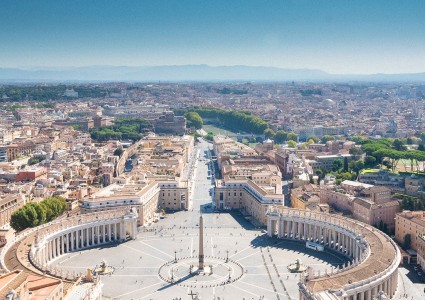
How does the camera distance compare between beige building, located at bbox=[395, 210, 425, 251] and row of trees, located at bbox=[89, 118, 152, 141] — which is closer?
beige building, located at bbox=[395, 210, 425, 251]

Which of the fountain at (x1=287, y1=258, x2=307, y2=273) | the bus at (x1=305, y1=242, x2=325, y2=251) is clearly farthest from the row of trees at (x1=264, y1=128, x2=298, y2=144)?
the fountain at (x1=287, y1=258, x2=307, y2=273)

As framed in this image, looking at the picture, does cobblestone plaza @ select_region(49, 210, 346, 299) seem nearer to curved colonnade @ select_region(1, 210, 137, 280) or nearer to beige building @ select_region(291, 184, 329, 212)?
curved colonnade @ select_region(1, 210, 137, 280)

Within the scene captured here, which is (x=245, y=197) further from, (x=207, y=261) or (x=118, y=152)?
(x=118, y=152)

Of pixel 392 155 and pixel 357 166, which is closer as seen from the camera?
pixel 392 155

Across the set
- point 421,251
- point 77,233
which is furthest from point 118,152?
point 421,251

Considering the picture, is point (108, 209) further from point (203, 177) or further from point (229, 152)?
point (229, 152)

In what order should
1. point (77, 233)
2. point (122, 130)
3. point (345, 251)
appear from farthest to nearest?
point (122, 130)
point (77, 233)
point (345, 251)

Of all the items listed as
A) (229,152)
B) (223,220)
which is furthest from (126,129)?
(223,220)
